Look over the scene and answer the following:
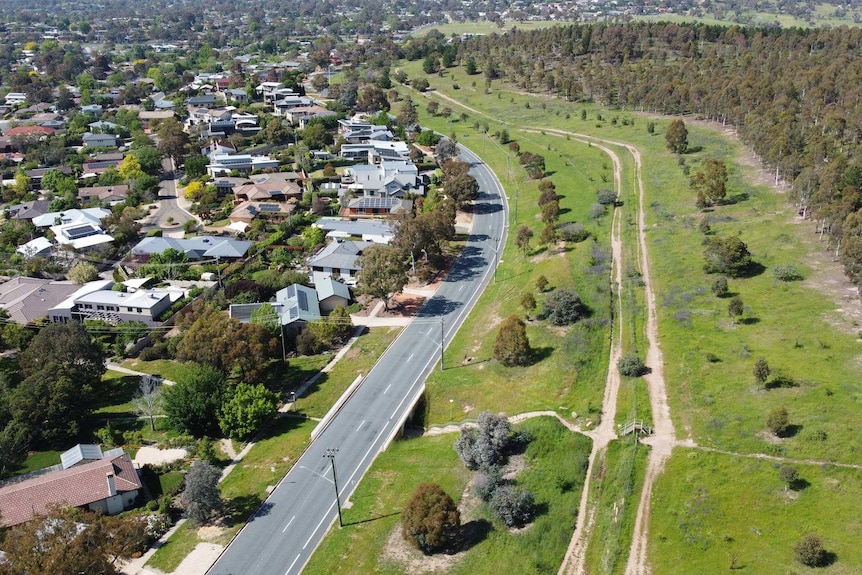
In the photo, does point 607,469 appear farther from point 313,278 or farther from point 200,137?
point 200,137

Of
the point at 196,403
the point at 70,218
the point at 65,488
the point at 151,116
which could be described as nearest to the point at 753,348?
the point at 196,403

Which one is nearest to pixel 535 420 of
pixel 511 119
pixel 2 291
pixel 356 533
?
pixel 356 533

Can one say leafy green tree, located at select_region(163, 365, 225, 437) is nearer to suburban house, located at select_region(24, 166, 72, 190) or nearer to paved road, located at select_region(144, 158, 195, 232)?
paved road, located at select_region(144, 158, 195, 232)

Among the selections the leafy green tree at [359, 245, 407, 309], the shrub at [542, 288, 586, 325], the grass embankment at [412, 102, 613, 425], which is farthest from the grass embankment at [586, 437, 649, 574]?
the leafy green tree at [359, 245, 407, 309]

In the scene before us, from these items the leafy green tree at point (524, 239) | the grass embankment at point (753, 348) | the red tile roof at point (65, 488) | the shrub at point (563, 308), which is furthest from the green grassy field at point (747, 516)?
the leafy green tree at point (524, 239)

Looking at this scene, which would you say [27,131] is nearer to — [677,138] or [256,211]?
[256,211]

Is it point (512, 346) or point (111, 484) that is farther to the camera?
point (512, 346)
